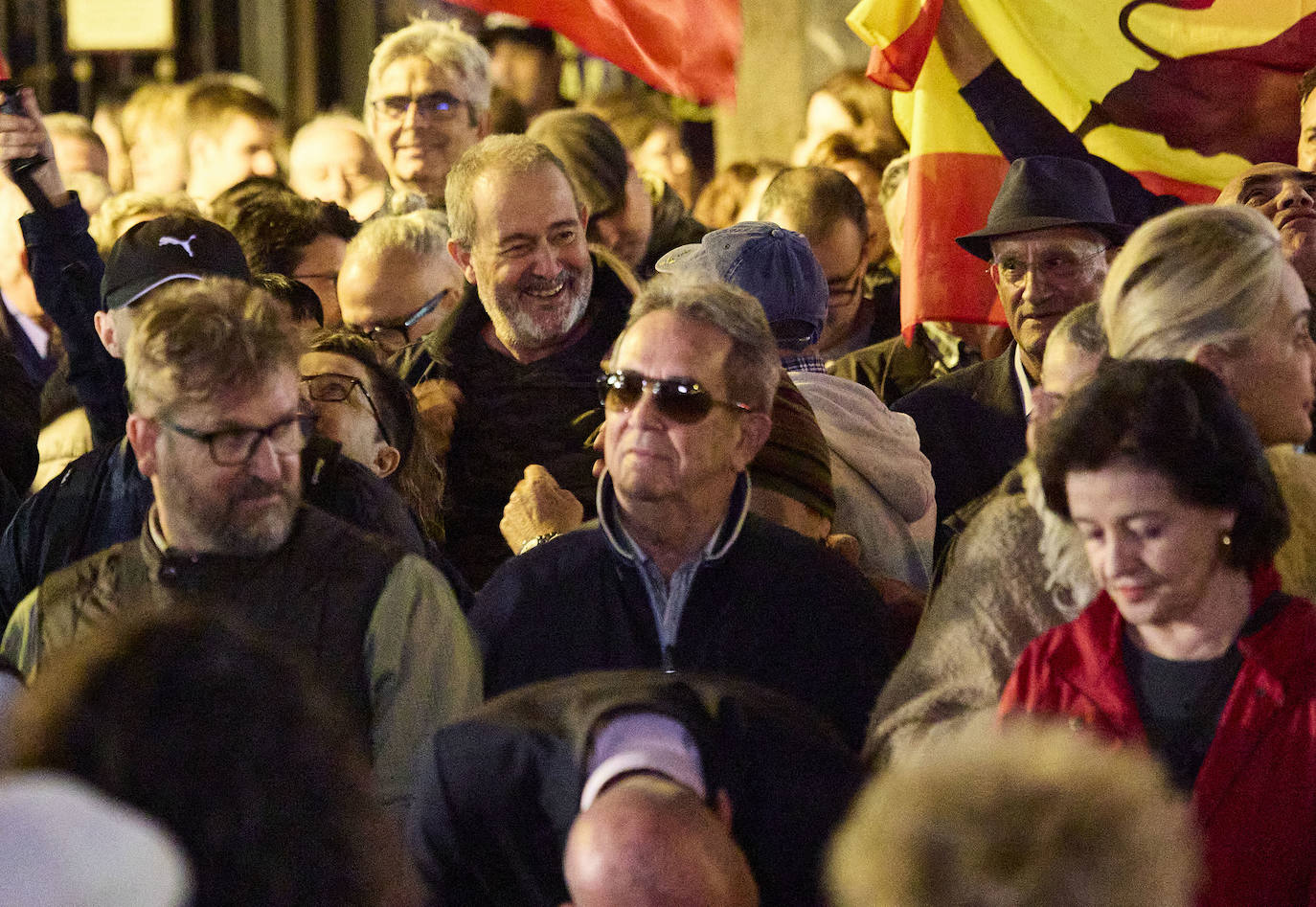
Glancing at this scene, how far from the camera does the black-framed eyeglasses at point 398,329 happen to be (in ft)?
17.6

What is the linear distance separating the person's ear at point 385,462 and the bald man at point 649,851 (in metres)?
2.05

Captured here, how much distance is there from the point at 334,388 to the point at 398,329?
4.03 ft

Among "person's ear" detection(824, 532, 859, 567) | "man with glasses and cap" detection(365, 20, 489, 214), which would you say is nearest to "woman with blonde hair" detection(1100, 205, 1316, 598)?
"person's ear" detection(824, 532, 859, 567)

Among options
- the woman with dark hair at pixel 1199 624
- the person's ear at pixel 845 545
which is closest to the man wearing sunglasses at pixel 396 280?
the person's ear at pixel 845 545

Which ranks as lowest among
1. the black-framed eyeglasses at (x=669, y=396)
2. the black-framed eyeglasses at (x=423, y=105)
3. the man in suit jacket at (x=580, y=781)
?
the man in suit jacket at (x=580, y=781)

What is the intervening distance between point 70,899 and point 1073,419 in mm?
1723

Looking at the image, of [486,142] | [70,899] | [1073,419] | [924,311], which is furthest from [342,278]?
[70,899]

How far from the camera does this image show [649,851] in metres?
2.13

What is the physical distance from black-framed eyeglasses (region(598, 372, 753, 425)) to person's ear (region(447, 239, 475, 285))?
5.13ft

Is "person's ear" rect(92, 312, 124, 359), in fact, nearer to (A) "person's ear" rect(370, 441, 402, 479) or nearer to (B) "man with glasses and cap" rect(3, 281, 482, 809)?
(A) "person's ear" rect(370, 441, 402, 479)

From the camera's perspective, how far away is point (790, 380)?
3.94 m

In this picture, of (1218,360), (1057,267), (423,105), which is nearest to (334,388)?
(1057,267)

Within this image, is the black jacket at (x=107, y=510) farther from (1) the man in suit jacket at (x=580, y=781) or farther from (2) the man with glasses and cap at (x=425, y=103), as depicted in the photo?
(2) the man with glasses and cap at (x=425, y=103)

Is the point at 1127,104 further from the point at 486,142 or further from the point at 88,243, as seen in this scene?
the point at 88,243
